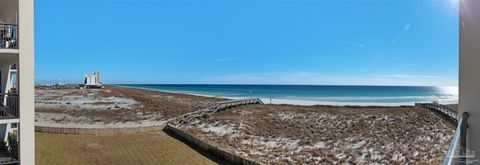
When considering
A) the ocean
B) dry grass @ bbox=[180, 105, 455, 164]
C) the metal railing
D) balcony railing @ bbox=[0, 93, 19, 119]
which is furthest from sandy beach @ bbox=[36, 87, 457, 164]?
the ocean

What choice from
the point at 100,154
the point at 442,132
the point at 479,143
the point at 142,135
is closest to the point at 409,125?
the point at 442,132

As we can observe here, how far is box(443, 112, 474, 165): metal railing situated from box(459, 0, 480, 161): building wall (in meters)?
0.10

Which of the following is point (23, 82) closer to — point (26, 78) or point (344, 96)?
point (26, 78)

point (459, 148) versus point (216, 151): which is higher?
point (459, 148)

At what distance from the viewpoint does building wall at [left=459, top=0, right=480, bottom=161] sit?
2783 millimetres

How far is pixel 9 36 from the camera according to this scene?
6801 mm

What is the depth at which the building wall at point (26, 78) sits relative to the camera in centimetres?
606

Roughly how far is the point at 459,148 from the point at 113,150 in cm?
1243

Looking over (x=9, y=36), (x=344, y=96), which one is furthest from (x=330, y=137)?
(x=344, y=96)

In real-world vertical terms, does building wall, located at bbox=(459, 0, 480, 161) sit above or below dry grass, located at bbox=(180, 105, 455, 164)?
above

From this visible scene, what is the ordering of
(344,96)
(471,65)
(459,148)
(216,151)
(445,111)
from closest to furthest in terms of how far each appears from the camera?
1. (459,148)
2. (471,65)
3. (216,151)
4. (445,111)
5. (344,96)

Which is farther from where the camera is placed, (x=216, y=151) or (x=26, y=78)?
(x=216, y=151)

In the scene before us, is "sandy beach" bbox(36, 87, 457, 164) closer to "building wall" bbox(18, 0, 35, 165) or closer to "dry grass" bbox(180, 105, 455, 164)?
"dry grass" bbox(180, 105, 455, 164)

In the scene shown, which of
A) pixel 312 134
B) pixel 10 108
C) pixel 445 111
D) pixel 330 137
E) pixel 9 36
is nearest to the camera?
pixel 10 108
